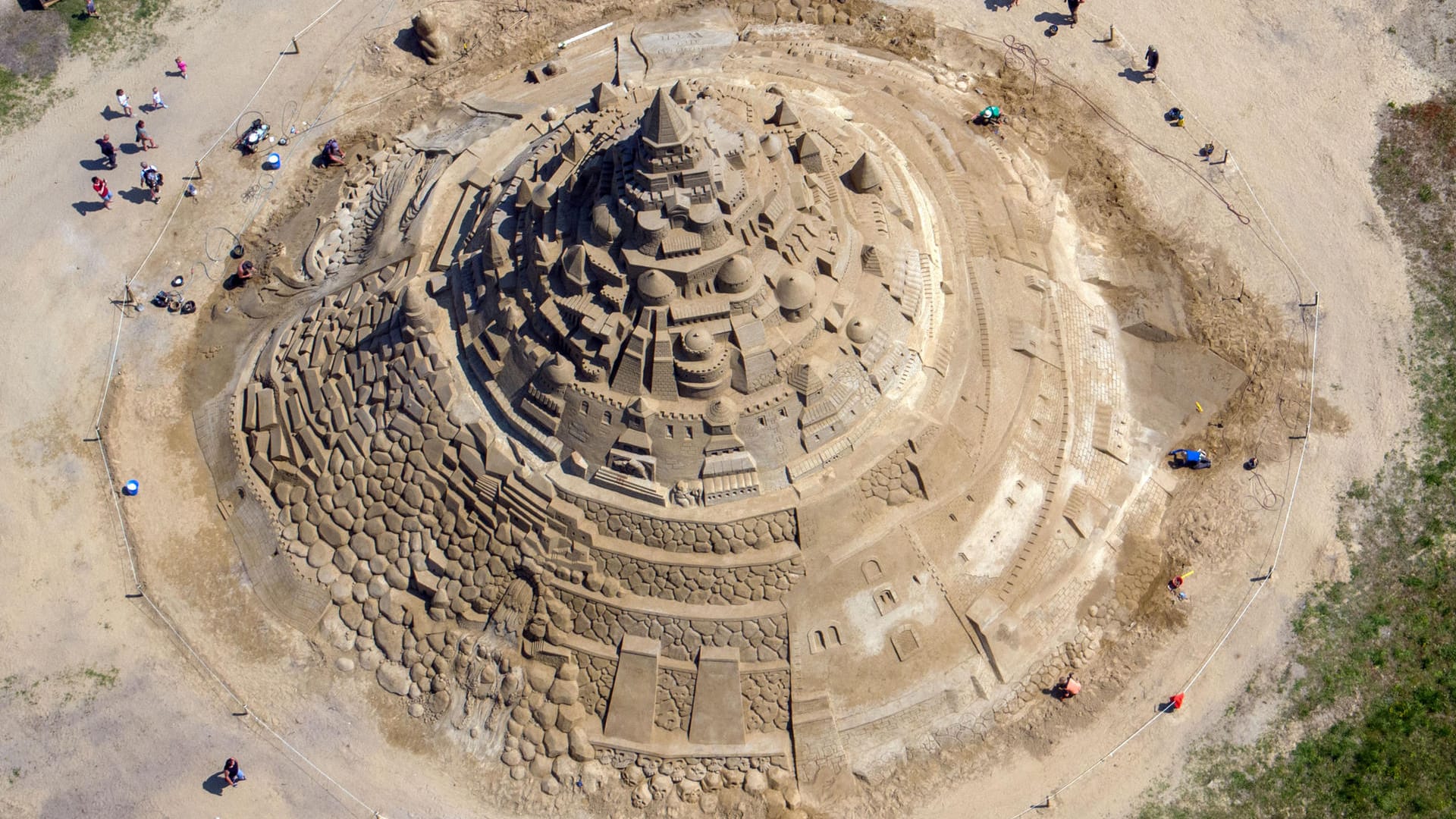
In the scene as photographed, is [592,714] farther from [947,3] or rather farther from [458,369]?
[947,3]

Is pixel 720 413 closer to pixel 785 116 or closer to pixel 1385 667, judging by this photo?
pixel 785 116

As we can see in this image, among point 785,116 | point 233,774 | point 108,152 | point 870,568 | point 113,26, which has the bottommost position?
point 233,774

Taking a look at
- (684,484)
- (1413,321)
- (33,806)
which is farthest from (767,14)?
(33,806)

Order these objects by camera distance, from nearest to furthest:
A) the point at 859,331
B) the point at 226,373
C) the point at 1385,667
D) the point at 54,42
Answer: the point at 859,331
the point at 1385,667
the point at 226,373
the point at 54,42

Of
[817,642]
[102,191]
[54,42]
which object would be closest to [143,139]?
[102,191]

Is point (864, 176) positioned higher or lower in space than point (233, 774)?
higher

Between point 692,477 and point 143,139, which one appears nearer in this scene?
point 692,477

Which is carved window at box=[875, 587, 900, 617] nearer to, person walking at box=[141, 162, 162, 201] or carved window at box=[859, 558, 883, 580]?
carved window at box=[859, 558, 883, 580]
